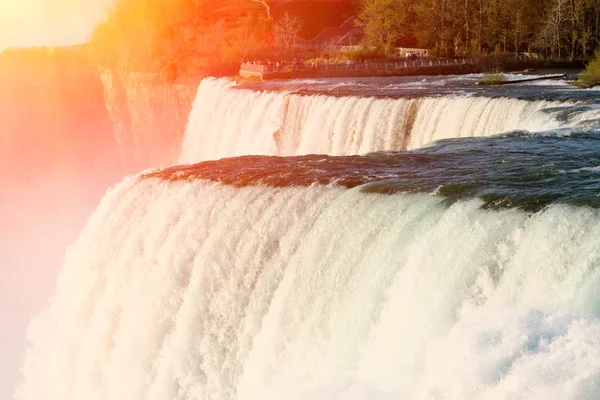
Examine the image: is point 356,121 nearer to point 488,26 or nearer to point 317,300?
point 317,300

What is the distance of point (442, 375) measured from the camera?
9312mm

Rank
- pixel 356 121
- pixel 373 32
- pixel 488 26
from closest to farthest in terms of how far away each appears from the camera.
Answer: pixel 356 121, pixel 488 26, pixel 373 32

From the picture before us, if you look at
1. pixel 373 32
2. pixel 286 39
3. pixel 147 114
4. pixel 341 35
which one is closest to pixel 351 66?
pixel 373 32

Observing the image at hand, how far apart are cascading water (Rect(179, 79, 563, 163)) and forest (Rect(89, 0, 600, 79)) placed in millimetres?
18541

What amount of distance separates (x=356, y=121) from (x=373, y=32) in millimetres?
33688

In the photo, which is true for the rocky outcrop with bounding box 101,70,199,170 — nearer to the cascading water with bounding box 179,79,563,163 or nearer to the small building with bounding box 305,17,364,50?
the small building with bounding box 305,17,364,50

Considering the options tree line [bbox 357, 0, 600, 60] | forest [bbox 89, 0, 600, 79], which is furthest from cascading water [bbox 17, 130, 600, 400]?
forest [bbox 89, 0, 600, 79]

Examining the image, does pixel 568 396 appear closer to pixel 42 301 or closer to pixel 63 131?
pixel 42 301

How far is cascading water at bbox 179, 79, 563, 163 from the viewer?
23297mm

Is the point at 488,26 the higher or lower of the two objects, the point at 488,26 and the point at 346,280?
the higher

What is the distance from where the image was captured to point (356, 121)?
26.3m

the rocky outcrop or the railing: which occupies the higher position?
the railing

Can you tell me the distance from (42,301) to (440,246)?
29816 millimetres

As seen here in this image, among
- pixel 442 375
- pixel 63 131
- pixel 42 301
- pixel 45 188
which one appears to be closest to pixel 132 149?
pixel 45 188
